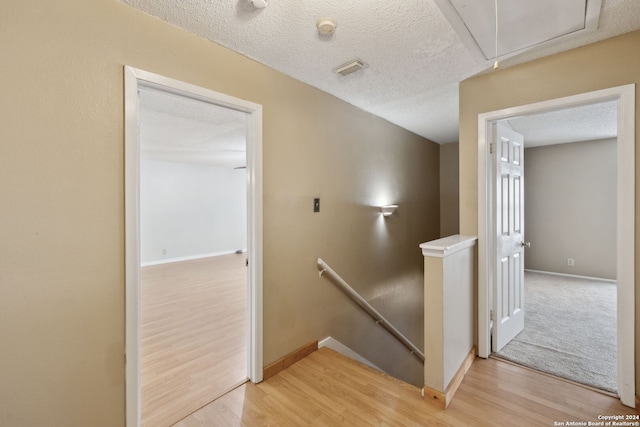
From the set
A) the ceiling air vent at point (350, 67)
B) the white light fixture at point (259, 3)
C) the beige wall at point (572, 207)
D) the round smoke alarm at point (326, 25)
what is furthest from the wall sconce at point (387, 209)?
the beige wall at point (572, 207)

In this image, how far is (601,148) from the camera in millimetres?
4730

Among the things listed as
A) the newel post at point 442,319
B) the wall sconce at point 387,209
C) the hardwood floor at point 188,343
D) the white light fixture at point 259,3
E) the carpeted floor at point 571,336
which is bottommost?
Result: the hardwood floor at point 188,343

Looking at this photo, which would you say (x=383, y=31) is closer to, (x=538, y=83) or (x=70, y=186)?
(x=538, y=83)

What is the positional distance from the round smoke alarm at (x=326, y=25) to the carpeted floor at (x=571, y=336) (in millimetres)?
2862

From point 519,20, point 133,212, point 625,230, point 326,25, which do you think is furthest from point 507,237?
point 133,212

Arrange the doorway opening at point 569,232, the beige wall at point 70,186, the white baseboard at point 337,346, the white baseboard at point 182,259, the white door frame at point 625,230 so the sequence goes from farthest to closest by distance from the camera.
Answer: the white baseboard at point 182,259 < the doorway opening at point 569,232 < the white baseboard at point 337,346 < the white door frame at point 625,230 < the beige wall at point 70,186

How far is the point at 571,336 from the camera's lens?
275 centimetres

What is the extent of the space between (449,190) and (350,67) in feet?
12.1

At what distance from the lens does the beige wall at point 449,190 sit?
504 centimetres

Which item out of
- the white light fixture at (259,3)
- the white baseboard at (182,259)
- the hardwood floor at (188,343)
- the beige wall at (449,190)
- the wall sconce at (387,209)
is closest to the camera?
the white light fixture at (259,3)

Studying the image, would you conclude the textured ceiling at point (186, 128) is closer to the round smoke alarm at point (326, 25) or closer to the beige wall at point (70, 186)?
the beige wall at point (70, 186)

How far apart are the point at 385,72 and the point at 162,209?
21.5 ft

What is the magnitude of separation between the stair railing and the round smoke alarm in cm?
180

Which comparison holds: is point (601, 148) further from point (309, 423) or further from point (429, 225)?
point (309, 423)
